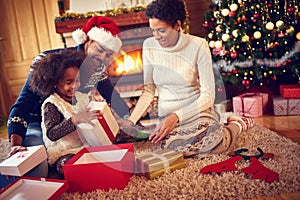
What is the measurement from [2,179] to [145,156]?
670mm

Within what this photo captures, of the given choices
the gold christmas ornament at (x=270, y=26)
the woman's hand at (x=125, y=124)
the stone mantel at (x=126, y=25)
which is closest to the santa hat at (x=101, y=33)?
the woman's hand at (x=125, y=124)

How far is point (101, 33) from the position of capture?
70.1 inches

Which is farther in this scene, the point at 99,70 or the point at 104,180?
the point at 99,70

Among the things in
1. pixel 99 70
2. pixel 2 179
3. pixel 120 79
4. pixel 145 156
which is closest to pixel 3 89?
pixel 120 79

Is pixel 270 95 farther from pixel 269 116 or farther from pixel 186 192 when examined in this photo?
pixel 186 192

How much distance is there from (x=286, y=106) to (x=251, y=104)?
10.2 inches

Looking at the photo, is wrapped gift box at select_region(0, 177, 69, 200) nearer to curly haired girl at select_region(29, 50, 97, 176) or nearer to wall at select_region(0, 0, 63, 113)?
curly haired girl at select_region(29, 50, 97, 176)

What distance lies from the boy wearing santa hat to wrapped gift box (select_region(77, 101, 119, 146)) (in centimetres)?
23

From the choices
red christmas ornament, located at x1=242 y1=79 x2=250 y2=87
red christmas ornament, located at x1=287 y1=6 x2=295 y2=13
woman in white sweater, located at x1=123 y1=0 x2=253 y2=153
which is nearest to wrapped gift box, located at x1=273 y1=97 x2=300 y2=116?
red christmas ornament, located at x1=242 y1=79 x2=250 y2=87

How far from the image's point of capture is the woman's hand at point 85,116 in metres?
1.48

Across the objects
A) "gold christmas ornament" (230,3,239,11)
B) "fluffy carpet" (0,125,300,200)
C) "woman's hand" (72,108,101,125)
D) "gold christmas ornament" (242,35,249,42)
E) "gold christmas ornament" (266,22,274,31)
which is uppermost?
"gold christmas ornament" (230,3,239,11)

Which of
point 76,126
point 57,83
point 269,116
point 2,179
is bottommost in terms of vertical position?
point 269,116

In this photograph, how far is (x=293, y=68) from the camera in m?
2.33

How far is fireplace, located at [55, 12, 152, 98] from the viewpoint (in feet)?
9.36
